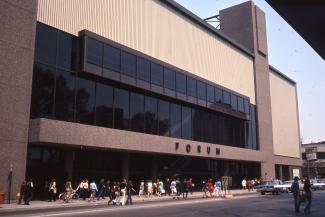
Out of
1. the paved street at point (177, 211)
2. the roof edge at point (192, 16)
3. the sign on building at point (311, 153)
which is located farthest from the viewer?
the sign on building at point (311, 153)

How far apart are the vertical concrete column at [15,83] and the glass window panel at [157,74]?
14270 mm

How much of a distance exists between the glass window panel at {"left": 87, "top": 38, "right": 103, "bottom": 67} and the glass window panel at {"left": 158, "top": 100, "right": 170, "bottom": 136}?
10.2 m

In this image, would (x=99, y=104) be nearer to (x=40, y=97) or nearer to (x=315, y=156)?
(x=40, y=97)

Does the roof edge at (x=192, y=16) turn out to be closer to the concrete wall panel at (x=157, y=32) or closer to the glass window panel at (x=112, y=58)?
the concrete wall panel at (x=157, y=32)

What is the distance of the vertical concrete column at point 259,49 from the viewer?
64.0m

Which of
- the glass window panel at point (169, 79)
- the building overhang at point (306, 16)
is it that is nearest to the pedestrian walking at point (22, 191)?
the glass window panel at point (169, 79)

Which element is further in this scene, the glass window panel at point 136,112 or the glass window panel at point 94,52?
the glass window panel at point 136,112

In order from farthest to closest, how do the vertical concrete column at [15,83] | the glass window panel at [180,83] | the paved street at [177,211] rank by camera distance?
the glass window panel at [180,83] → the vertical concrete column at [15,83] → the paved street at [177,211]

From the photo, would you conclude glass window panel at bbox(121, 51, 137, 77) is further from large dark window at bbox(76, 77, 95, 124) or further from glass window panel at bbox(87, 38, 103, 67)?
large dark window at bbox(76, 77, 95, 124)

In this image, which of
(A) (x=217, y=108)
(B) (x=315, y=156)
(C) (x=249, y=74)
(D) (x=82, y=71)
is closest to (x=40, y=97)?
(D) (x=82, y=71)

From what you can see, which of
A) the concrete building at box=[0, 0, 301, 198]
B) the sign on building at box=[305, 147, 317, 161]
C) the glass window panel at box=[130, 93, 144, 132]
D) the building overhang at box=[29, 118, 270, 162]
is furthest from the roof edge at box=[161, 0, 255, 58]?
the sign on building at box=[305, 147, 317, 161]

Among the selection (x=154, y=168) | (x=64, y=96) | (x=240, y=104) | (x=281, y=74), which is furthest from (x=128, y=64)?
(x=281, y=74)

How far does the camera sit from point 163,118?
42.9 m

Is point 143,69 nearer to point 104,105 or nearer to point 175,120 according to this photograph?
point 104,105
